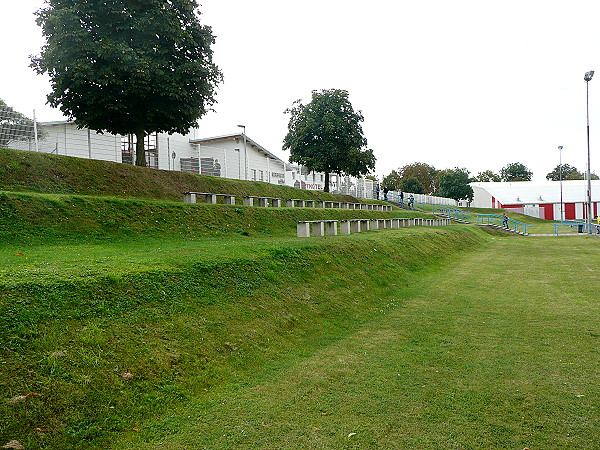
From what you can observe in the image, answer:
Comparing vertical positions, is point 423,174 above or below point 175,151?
above

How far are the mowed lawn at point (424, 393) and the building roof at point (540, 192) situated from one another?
76.4 m

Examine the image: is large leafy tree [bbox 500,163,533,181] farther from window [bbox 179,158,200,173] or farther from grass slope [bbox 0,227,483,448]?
grass slope [bbox 0,227,483,448]

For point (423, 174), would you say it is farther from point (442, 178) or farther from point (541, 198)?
point (541, 198)

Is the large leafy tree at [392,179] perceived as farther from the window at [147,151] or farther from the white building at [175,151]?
the window at [147,151]

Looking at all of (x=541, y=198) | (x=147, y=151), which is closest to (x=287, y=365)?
(x=147, y=151)

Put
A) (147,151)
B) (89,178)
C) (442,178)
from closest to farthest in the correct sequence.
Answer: (89,178) → (147,151) → (442,178)

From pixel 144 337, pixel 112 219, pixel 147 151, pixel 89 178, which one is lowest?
pixel 144 337

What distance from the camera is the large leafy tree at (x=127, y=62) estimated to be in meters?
19.3

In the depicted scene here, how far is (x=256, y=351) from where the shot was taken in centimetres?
680

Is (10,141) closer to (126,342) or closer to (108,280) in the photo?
(108,280)

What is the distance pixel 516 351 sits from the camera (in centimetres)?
710

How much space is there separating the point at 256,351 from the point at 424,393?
2382mm

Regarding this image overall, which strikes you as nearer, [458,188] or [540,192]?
[540,192]

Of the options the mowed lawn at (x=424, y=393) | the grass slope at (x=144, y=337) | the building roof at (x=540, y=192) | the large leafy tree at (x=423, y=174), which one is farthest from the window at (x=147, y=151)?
the large leafy tree at (x=423, y=174)
